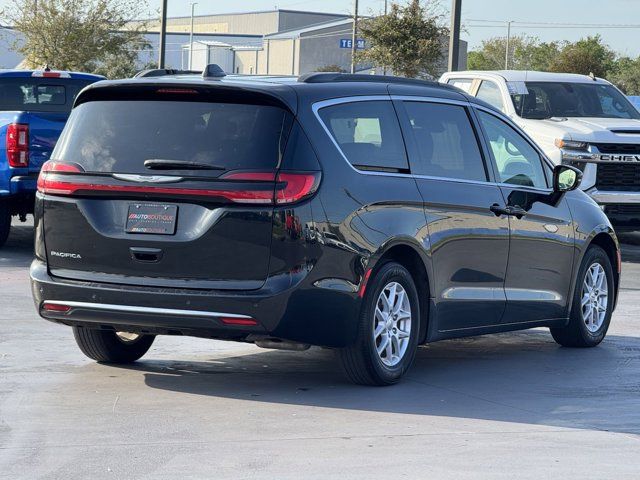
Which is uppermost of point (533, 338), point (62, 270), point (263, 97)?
point (263, 97)

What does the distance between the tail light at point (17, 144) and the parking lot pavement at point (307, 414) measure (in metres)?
5.17

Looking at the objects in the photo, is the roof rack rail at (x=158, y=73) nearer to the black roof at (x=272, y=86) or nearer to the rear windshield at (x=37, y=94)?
the black roof at (x=272, y=86)

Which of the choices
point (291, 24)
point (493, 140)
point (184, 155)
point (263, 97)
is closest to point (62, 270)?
point (184, 155)

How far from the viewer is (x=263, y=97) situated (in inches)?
295

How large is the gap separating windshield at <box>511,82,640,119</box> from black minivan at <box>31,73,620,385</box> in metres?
8.94

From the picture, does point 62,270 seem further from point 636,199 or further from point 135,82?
point 636,199

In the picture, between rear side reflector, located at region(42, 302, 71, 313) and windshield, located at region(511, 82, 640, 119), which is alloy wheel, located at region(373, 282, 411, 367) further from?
A: windshield, located at region(511, 82, 640, 119)

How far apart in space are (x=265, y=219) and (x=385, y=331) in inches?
44.0

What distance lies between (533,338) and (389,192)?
10.0 ft

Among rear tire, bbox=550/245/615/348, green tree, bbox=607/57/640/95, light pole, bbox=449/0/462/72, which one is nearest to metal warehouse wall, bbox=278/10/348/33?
green tree, bbox=607/57/640/95

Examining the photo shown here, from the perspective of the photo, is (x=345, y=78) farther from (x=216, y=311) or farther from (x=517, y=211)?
(x=216, y=311)

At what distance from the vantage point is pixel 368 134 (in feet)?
26.5

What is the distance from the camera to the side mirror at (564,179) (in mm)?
9477

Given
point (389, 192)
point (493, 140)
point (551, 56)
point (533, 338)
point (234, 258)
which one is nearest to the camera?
point (234, 258)
